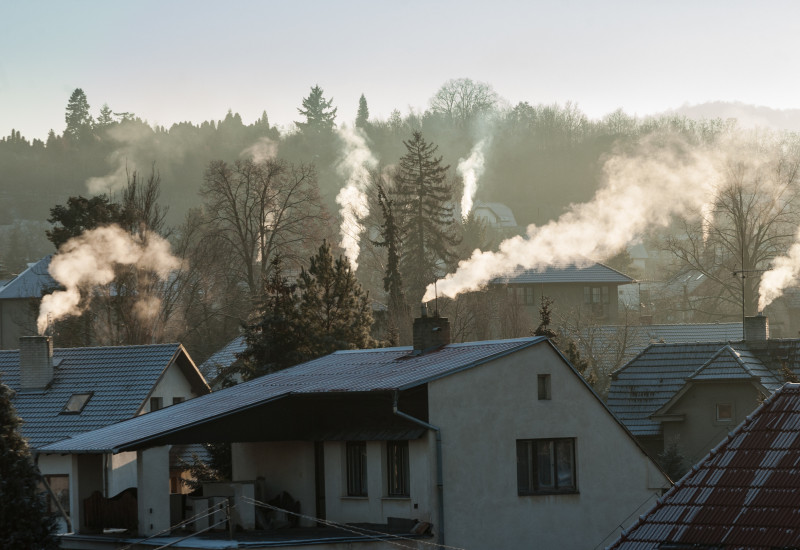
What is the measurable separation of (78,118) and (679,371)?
140166 millimetres

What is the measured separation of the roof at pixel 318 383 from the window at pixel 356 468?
1.37 meters

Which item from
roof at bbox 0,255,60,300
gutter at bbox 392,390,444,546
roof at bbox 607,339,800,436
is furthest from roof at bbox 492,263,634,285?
gutter at bbox 392,390,444,546

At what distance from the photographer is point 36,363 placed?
39531 millimetres

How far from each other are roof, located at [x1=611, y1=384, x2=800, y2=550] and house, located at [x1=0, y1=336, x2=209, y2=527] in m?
20.5

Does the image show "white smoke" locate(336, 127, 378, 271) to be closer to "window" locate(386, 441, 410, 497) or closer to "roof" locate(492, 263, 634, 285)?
"roof" locate(492, 263, 634, 285)

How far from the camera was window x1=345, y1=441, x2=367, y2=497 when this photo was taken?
2684 centimetres

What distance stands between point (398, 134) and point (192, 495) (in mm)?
111656

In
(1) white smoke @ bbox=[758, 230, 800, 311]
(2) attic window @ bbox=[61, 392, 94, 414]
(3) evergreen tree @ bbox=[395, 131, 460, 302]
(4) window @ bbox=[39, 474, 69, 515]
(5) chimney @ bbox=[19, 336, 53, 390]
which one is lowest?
(4) window @ bbox=[39, 474, 69, 515]

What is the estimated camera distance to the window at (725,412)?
1624 inches

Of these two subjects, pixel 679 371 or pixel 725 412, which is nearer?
pixel 725 412

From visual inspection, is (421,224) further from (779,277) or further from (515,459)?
(515,459)

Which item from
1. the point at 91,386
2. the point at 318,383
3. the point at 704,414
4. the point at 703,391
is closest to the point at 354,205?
the point at 703,391

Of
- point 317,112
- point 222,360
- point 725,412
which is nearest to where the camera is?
point 725,412

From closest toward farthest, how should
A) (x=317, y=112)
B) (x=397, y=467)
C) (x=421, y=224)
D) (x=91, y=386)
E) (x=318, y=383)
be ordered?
(x=397, y=467) < (x=318, y=383) < (x=91, y=386) < (x=421, y=224) < (x=317, y=112)
